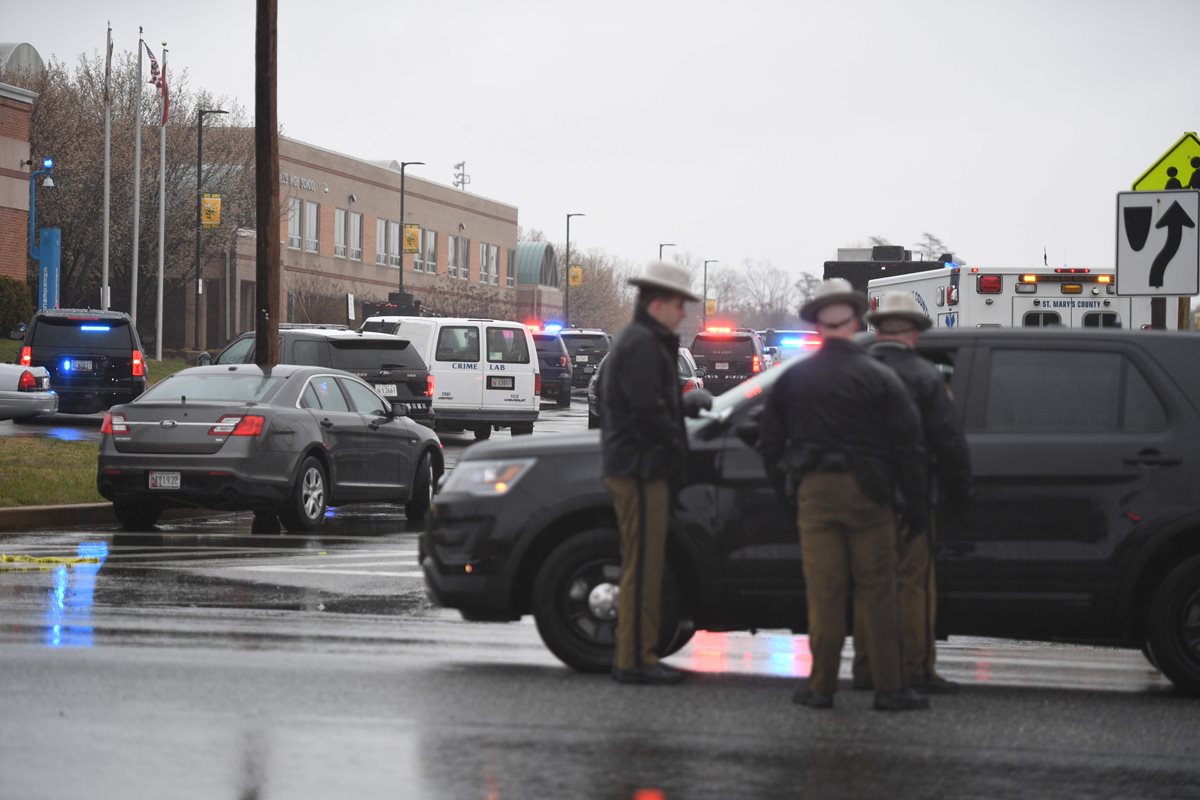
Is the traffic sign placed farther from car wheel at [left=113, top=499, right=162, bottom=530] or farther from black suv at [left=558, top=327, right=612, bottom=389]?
black suv at [left=558, top=327, right=612, bottom=389]

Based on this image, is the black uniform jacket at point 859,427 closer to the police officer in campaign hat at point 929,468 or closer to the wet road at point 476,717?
the police officer in campaign hat at point 929,468

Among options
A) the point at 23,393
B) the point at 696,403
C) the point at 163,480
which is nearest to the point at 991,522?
the point at 696,403

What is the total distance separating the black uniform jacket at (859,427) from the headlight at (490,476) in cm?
156

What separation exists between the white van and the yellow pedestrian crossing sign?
50.5 ft

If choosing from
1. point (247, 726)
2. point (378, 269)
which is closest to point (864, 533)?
point (247, 726)

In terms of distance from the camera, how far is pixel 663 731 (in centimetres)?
725

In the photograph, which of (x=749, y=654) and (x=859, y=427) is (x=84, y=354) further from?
(x=859, y=427)

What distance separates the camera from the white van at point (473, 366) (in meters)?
28.8

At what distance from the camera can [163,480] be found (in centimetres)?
1512

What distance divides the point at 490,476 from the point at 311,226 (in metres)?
70.5

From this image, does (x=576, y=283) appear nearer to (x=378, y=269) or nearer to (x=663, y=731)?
(x=378, y=269)

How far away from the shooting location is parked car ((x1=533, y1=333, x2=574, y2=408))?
141 feet

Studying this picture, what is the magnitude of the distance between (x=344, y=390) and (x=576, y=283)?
73.5m

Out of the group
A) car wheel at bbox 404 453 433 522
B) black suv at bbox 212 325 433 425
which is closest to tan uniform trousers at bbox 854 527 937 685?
car wheel at bbox 404 453 433 522
